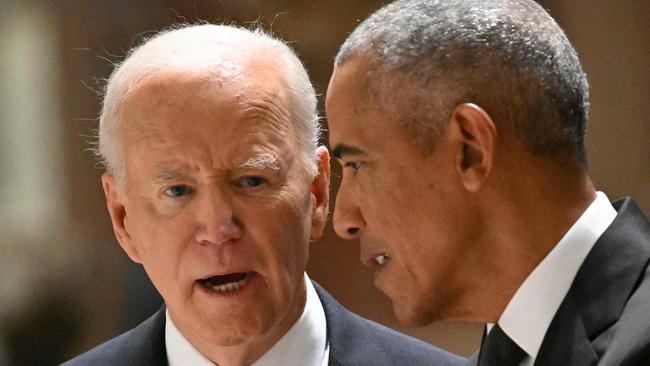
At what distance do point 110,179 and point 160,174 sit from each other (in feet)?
0.73

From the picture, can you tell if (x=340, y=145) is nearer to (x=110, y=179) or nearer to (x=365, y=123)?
(x=365, y=123)

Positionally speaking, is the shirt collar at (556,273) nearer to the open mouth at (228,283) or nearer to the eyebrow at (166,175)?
the open mouth at (228,283)

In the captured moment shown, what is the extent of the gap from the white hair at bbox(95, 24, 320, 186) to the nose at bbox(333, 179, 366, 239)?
52cm

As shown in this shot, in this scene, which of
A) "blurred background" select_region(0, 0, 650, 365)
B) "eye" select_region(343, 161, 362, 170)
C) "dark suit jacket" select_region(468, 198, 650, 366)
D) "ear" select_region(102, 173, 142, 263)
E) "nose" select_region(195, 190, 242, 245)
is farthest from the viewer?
"blurred background" select_region(0, 0, 650, 365)

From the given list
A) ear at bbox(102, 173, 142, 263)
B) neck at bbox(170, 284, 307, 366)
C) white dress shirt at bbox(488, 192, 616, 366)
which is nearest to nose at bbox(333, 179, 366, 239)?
white dress shirt at bbox(488, 192, 616, 366)

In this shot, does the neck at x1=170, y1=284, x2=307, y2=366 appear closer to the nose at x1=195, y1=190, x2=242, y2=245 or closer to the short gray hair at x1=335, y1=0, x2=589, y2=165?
the nose at x1=195, y1=190, x2=242, y2=245

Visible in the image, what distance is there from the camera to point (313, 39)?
446 centimetres

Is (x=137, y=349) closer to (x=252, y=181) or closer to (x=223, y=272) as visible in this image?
(x=223, y=272)

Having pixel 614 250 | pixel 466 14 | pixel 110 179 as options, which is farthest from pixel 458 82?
pixel 110 179

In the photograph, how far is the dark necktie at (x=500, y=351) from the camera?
2.24 meters

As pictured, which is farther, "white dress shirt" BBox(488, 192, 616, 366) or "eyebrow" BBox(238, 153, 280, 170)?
"eyebrow" BBox(238, 153, 280, 170)

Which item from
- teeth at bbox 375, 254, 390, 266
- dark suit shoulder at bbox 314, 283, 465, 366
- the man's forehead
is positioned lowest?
dark suit shoulder at bbox 314, 283, 465, 366

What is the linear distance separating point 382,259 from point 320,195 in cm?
61

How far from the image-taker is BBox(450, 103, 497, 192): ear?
2.12 metres
